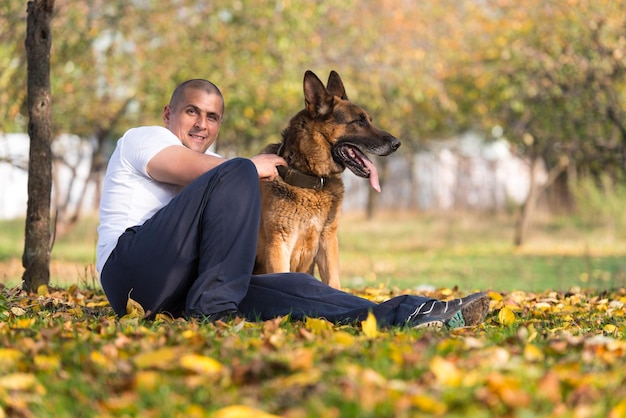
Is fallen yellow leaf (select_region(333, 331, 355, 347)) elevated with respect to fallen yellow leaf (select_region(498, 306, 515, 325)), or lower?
elevated

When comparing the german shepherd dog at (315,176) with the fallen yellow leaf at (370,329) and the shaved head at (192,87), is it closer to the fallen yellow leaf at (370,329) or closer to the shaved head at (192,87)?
the shaved head at (192,87)

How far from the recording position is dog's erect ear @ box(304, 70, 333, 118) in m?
5.12

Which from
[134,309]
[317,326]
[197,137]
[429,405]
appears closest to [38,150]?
[197,137]

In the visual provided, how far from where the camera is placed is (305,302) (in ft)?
13.4

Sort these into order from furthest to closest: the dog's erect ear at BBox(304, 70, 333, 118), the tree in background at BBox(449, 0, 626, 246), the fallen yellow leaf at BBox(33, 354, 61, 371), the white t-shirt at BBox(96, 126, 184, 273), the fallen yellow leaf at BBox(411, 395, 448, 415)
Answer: the tree in background at BBox(449, 0, 626, 246) → the dog's erect ear at BBox(304, 70, 333, 118) → the white t-shirt at BBox(96, 126, 184, 273) → the fallen yellow leaf at BBox(33, 354, 61, 371) → the fallen yellow leaf at BBox(411, 395, 448, 415)

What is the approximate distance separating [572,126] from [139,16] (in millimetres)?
8545

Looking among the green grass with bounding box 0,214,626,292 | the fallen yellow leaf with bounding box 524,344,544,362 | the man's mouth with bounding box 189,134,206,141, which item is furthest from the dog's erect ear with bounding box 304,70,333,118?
the green grass with bounding box 0,214,626,292

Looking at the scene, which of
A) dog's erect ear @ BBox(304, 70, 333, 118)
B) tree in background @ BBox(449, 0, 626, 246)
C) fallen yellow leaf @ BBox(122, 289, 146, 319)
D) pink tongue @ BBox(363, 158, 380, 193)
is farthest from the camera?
tree in background @ BBox(449, 0, 626, 246)

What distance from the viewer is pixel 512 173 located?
27.4m

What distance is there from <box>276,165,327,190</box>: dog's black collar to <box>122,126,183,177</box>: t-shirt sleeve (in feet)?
3.23

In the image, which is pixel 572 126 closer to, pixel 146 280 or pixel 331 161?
pixel 331 161

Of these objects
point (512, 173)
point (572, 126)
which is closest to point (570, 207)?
point (512, 173)

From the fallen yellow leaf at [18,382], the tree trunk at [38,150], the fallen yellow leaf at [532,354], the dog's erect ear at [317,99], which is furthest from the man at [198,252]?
the tree trunk at [38,150]

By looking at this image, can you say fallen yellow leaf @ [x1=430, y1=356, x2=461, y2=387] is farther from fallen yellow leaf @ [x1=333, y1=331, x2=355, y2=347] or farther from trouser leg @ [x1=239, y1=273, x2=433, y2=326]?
trouser leg @ [x1=239, y1=273, x2=433, y2=326]
